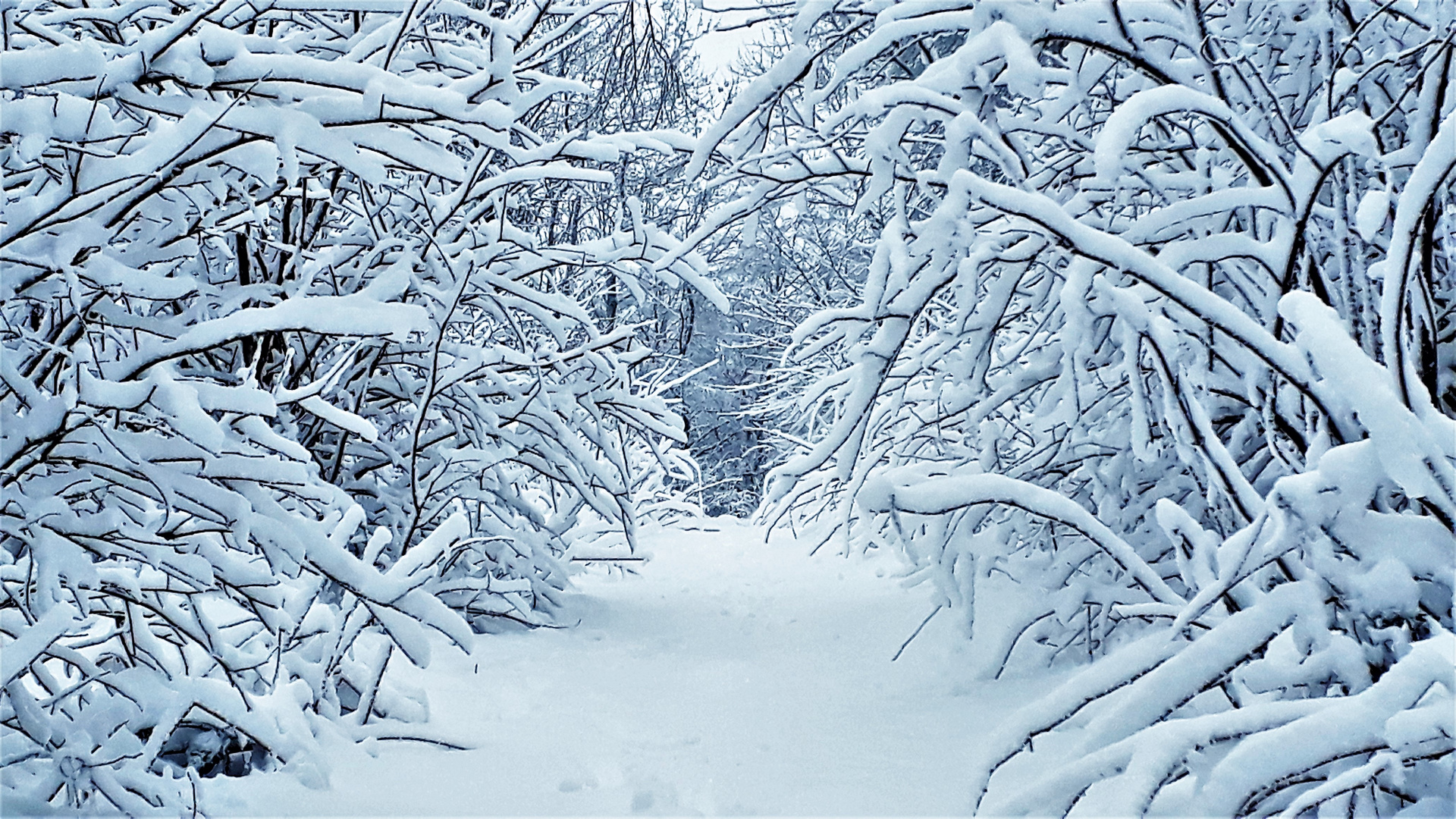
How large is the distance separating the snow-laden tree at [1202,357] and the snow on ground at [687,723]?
474 mm

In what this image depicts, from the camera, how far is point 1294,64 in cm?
335

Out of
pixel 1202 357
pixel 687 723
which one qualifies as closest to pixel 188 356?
pixel 687 723

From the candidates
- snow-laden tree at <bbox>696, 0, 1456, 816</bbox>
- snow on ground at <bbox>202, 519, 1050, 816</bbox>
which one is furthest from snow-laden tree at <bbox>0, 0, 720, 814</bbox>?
snow-laden tree at <bbox>696, 0, 1456, 816</bbox>

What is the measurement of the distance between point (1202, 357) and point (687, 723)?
2317 millimetres

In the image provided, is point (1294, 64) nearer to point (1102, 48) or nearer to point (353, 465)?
point (1102, 48)

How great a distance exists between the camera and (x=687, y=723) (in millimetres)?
3973

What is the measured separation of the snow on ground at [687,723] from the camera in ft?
9.45

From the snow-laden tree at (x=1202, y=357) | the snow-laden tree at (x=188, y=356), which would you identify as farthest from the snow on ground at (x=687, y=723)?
the snow-laden tree at (x=1202, y=357)

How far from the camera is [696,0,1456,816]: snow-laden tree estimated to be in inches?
55.1

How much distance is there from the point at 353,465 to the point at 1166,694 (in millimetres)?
4180

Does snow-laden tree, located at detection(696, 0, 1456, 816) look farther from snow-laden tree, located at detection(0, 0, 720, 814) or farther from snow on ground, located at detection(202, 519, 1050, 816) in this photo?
snow-laden tree, located at detection(0, 0, 720, 814)

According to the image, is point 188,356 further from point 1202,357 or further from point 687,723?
point 1202,357

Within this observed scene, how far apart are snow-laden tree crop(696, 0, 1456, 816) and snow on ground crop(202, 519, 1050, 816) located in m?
0.47

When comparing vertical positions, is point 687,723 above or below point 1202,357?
below
